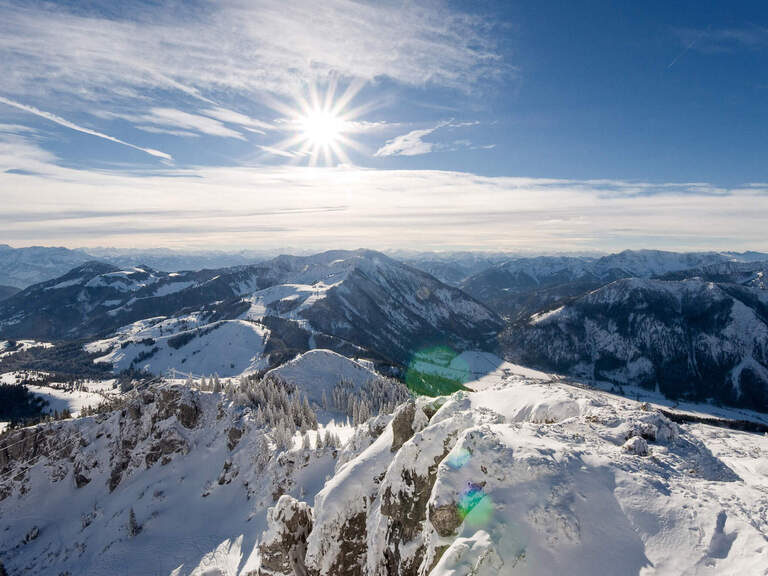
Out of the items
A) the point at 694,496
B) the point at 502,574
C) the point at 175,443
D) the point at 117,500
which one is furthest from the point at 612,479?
the point at 117,500

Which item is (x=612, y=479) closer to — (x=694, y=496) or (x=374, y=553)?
(x=694, y=496)

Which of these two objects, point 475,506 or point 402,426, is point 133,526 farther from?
point 475,506

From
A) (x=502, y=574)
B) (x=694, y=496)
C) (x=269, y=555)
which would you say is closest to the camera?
(x=502, y=574)

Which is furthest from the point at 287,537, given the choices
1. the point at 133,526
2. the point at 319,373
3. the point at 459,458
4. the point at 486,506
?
the point at 319,373

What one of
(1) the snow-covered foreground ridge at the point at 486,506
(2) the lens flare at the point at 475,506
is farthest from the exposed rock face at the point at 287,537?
(2) the lens flare at the point at 475,506

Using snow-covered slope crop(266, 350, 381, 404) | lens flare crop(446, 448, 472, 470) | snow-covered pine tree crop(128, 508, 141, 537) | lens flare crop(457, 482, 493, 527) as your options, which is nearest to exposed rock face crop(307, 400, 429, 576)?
lens flare crop(446, 448, 472, 470)

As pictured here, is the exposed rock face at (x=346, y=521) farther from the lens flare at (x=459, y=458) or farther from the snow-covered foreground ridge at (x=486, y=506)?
the lens flare at (x=459, y=458)
